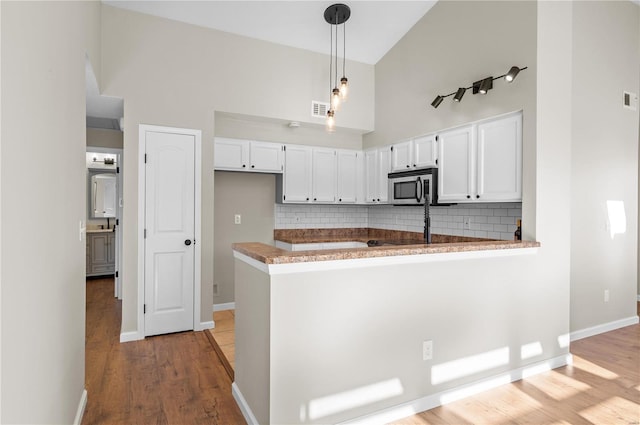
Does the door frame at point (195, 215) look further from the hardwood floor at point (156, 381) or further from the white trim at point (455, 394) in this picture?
the white trim at point (455, 394)

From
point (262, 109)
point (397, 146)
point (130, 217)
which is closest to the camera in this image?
point (130, 217)

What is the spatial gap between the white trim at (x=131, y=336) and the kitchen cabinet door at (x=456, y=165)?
3451 millimetres

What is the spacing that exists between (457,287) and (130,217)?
3.14 metres

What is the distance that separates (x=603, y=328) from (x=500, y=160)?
2.37 meters

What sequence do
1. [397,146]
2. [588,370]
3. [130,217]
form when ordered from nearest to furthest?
[588,370]
[130,217]
[397,146]

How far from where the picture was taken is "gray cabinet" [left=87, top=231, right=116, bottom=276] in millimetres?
6840

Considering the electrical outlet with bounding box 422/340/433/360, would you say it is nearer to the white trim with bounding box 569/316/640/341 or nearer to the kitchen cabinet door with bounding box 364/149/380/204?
the white trim with bounding box 569/316/640/341

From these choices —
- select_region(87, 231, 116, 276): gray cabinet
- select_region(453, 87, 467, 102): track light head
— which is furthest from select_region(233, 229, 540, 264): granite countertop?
select_region(87, 231, 116, 276): gray cabinet

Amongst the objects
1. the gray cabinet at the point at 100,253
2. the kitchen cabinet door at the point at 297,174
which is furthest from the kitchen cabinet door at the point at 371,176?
the gray cabinet at the point at 100,253

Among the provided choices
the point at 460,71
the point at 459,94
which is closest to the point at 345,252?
the point at 459,94

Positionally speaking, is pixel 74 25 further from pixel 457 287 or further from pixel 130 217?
pixel 457 287

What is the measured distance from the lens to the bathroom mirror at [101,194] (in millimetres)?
7324

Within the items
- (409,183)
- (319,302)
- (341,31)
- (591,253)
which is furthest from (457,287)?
(341,31)

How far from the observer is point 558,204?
310cm
